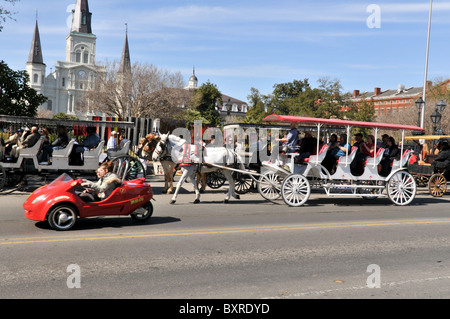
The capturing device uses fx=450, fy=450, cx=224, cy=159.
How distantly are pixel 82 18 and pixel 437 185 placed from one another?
128428 mm

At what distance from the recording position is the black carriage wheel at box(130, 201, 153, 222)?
978 centimetres

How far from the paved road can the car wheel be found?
257 millimetres

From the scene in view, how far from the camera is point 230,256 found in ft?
23.5

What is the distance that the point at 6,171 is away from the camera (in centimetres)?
1454

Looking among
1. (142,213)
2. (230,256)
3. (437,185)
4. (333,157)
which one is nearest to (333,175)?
(333,157)

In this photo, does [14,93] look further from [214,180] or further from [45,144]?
[214,180]

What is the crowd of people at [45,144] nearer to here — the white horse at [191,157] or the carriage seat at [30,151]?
the carriage seat at [30,151]

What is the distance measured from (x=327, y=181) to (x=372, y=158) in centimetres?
158

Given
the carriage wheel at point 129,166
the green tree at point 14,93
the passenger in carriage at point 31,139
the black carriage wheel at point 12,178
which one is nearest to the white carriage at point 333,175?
the carriage wheel at point 129,166

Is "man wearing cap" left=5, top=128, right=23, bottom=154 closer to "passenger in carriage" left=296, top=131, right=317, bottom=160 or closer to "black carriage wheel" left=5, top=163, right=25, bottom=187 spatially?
"black carriage wheel" left=5, top=163, right=25, bottom=187
